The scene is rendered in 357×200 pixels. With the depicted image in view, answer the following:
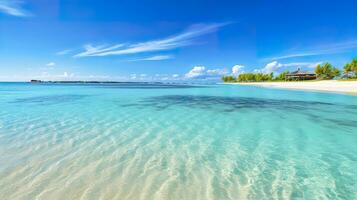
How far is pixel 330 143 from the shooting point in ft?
23.1

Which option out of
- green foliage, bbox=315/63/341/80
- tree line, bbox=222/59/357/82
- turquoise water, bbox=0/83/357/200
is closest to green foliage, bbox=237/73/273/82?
tree line, bbox=222/59/357/82

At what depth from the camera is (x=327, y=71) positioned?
263 feet

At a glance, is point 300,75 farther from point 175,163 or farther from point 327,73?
point 175,163

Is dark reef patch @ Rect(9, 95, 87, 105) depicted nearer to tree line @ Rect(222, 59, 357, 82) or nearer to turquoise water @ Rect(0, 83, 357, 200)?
turquoise water @ Rect(0, 83, 357, 200)

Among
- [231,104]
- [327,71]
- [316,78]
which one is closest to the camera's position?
[231,104]

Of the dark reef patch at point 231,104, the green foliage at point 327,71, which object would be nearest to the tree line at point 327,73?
the green foliage at point 327,71

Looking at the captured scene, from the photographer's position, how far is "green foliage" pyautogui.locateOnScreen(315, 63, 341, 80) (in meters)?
78.6

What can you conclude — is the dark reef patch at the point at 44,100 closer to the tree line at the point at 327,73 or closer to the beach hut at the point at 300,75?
the tree line at the point at 327,73

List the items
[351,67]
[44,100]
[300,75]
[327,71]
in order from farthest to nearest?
[300,75]
[327,71]
[351,67]
[44,100]

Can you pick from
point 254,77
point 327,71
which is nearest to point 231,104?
point 327,71

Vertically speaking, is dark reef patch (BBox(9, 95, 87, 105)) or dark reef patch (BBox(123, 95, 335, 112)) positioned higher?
dark reef patch (BBox(9, 95, 87, 105))

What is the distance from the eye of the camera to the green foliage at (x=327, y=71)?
7862cm

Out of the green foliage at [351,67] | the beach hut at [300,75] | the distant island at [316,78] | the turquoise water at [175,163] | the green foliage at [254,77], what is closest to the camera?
the turquoise water at [175,163]

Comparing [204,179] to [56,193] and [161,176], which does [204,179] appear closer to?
[161,176]
